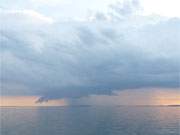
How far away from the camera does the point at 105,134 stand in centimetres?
12925

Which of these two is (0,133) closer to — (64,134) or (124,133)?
(64,134)

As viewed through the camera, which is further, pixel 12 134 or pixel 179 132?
pixel 179 132

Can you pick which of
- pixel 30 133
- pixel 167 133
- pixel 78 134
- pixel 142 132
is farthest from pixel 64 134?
pixel 167 133

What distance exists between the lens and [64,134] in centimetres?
12838

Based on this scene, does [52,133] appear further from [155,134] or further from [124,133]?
[155,134]

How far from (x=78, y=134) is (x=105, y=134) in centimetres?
1152

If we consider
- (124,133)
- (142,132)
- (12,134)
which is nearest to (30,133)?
(12,134)

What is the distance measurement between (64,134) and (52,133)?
6.14m

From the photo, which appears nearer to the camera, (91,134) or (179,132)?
(91,134)

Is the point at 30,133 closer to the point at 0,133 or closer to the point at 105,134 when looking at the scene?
the point at 0,133

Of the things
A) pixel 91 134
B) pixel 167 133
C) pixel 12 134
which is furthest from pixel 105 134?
pixel 12 134

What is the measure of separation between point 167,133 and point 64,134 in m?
44.4

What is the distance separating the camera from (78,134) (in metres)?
128

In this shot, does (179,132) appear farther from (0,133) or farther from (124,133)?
(0,133)
